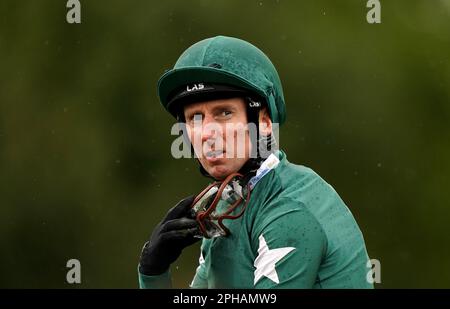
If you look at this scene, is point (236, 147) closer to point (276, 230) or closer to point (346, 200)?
point (276, 230)

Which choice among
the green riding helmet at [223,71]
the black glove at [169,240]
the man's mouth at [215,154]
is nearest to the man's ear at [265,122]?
the green riding helmet at [223,71]

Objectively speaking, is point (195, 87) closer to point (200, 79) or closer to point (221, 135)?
point (200, 79)

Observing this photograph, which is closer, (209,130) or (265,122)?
(209,130)

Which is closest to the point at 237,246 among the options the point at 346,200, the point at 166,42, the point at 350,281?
the point at 350,281

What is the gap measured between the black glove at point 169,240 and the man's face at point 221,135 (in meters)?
0.18

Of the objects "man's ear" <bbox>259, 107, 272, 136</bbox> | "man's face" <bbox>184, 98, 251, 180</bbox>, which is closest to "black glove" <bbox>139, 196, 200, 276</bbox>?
"man's face" <bbox>184, 98, 251, 180</bbox>

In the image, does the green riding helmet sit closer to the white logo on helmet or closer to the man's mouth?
the white logo on helmet

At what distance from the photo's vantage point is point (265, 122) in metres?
3.13

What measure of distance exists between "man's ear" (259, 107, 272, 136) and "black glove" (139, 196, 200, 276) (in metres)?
0.33

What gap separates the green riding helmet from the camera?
298 cm

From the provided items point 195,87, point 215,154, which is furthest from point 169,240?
point 195,87

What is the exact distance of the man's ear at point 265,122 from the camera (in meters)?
3.10

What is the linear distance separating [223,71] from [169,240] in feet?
1.91
